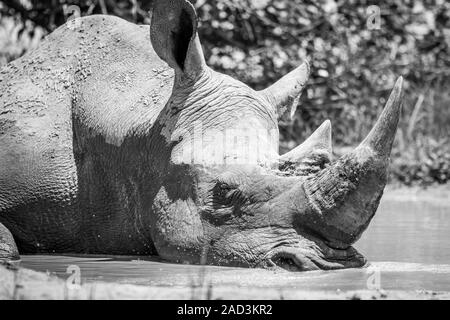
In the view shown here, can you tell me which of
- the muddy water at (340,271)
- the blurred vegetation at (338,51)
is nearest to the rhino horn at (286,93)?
the muddy water at (340,271)

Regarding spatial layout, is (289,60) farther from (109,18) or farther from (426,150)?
(109,18)

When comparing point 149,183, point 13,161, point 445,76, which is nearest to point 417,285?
point 149,183

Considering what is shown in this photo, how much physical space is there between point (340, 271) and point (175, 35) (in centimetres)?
172

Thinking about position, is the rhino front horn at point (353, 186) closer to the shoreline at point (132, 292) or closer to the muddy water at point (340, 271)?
the muddy water at point (340, 271)

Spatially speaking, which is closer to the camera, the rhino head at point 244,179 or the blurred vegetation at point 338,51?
the rhino head at point 244,179

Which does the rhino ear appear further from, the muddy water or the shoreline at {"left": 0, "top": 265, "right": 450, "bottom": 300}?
the shoreline at {"left": 0, "top": 265, "right": 450, "bottom": 300}

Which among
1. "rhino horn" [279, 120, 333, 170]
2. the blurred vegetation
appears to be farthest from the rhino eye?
the blurred vegetation

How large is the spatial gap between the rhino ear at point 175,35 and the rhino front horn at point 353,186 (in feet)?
3.96

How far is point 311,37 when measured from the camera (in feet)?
38.5

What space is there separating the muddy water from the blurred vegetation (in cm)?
347

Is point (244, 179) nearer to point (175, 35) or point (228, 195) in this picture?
point (228, 195)

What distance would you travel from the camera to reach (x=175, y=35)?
→ 19.3 ft

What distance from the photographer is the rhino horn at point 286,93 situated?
6508 mm

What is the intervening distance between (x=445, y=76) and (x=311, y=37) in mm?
2587
